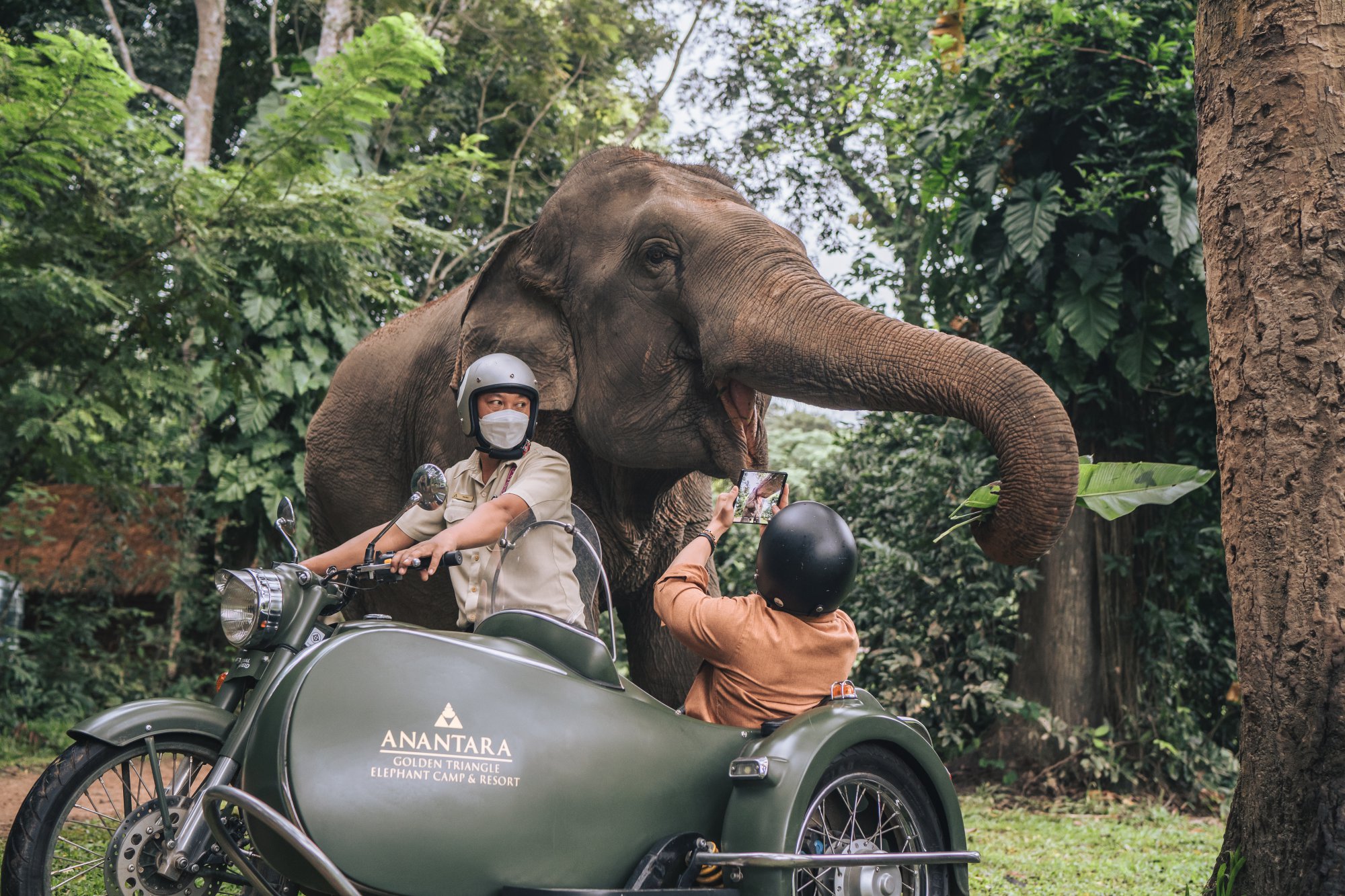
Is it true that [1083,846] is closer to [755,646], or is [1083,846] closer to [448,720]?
[755,646]

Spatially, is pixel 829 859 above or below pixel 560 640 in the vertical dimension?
below

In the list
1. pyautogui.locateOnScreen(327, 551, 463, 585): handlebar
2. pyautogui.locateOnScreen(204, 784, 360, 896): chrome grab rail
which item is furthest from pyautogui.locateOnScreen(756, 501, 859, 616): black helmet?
pyautogui.locateOnScreen(204, 784, 360, 896): chrome grab rail

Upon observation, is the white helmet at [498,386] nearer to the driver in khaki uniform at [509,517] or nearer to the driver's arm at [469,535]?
the driver in khaki uniform at [509,517]

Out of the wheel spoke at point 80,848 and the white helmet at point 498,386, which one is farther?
the white helmet at point 498,386

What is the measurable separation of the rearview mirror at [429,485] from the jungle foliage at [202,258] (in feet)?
14.8

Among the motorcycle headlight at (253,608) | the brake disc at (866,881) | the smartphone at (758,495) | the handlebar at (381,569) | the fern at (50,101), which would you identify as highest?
the fern at (50,101)

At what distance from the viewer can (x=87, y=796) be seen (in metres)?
3.40

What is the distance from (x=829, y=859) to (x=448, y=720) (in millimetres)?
970

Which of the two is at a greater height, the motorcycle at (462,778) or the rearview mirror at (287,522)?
the rearview mirror at (287,522)

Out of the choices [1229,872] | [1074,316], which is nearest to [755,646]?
[1229,872]

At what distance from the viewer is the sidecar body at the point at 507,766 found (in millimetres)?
2748

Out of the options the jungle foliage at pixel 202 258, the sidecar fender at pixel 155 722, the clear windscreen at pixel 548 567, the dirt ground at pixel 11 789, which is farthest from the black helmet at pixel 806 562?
the jungle foliage at pixel 202 258

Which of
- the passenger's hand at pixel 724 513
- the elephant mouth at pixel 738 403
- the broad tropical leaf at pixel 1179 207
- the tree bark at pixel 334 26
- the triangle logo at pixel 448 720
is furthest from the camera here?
the tree bark at pixel 334 26

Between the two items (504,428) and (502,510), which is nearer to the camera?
(502,510)
